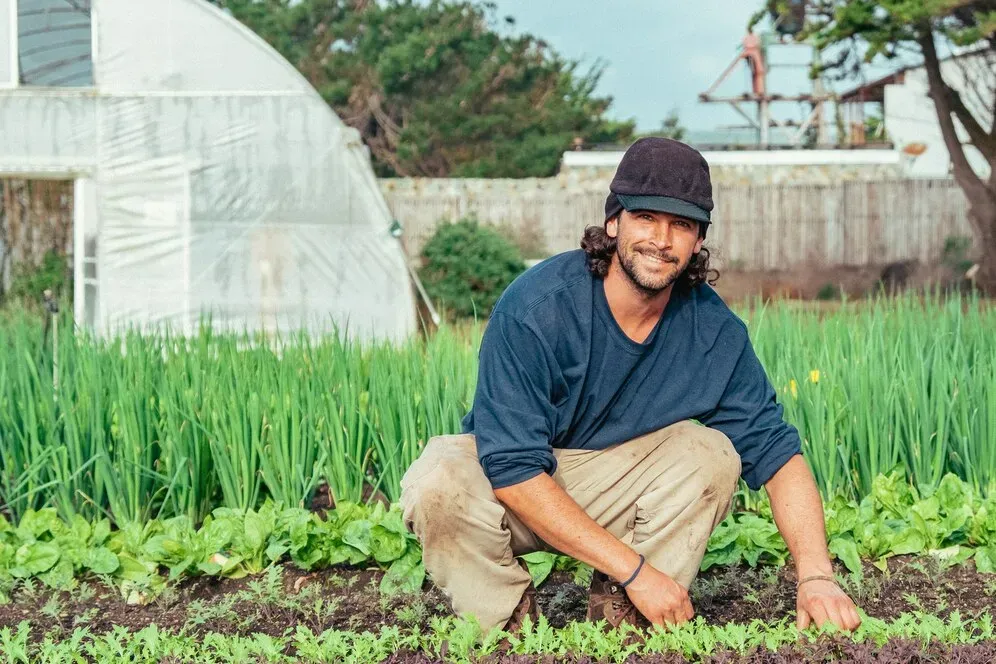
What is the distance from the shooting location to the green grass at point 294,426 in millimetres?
3273

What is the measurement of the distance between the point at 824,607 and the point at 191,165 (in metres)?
7.35

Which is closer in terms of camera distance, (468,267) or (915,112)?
(468,267)

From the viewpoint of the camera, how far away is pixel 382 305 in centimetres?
923

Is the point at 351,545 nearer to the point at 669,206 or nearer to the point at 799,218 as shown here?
the point at 669,206

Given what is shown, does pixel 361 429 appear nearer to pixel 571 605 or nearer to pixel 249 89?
pixel 571 605

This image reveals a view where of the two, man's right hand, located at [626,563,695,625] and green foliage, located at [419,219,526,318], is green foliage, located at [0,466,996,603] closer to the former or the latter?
man's right hand, located at [626,563,695,625]

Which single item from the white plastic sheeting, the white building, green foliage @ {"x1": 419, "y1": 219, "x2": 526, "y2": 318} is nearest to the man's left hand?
the white plastic sheeting

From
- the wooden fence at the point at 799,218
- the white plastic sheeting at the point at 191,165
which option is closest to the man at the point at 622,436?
the white plastic sheeting at the point at 191,165

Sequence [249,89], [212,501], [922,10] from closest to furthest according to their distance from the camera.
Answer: [212,501] < [249,89] < [922,10]

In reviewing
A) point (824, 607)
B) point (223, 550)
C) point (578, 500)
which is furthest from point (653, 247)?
point (223, 550)

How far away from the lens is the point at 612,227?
232cm

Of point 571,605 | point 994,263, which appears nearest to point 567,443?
point 571,605

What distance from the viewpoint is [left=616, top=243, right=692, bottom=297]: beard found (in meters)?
2.24

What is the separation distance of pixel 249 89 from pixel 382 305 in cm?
199
